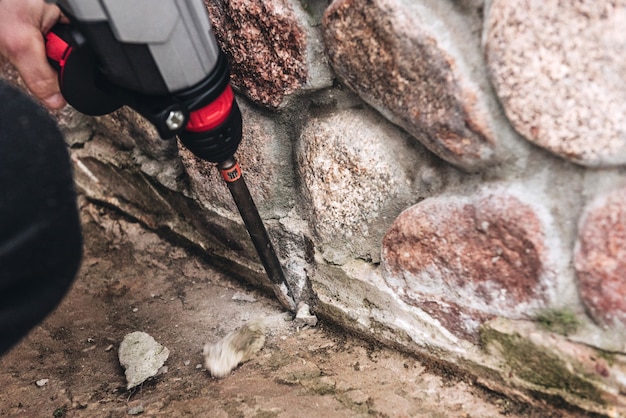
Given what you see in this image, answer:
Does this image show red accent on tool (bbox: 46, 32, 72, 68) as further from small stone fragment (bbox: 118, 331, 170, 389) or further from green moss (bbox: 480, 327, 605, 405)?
green moss (bbox: 480, 327, 605, 405)

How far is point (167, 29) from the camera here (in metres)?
0.83

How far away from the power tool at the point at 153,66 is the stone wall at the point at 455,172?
0.49 ft

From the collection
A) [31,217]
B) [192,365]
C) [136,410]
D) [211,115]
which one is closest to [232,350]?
[192,365]

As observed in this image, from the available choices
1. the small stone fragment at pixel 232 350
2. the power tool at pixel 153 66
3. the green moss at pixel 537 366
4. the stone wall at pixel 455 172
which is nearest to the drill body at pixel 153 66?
the power tool at pixel 153 66

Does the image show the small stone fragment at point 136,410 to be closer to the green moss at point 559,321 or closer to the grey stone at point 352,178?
the grey stone at point 352,178

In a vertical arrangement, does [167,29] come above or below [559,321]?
above

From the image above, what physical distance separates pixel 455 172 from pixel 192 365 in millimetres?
624

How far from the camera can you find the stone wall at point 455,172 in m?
Result: 0.74

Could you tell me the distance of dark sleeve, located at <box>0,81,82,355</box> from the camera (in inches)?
25.2

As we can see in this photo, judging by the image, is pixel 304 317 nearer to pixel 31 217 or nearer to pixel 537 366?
pixel 537 366

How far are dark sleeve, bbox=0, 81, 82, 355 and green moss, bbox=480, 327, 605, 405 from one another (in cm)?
61

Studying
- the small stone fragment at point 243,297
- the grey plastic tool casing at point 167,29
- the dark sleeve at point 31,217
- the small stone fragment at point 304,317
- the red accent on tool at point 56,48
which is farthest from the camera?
the small stone fragment at point 243,297

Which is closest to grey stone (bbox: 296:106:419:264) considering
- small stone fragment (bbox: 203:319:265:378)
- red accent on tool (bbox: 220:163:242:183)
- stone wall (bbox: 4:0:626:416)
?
stone wall (bbox: 4:0:626:416)

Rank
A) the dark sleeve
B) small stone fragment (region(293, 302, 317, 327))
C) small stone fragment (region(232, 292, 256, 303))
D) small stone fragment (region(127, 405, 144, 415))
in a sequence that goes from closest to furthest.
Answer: the dark sleeve
small stone fragment (region(127, 405, 144, 415))
small stone fragment (region(293, 302, 317, 327))
small stone fragment (region(232, 292, 256, 303))
